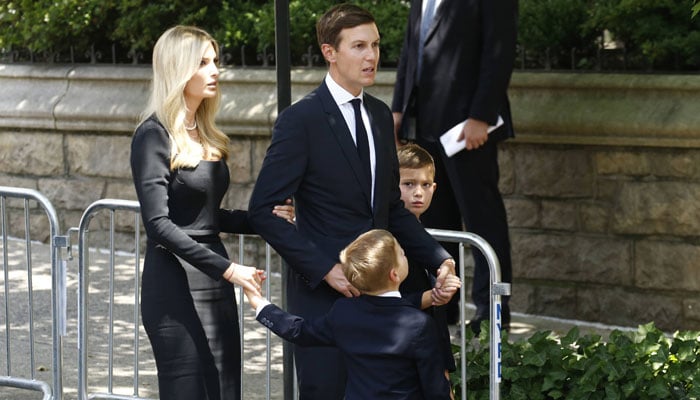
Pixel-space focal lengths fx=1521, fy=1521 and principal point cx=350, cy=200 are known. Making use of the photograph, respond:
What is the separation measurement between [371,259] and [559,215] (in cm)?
395

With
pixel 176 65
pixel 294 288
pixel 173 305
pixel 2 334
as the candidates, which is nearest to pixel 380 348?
pixel 294 288

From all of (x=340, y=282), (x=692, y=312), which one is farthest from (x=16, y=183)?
(x=340, y=282)

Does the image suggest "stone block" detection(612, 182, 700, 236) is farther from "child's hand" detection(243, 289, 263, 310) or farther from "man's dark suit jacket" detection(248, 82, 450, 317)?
"child's hand" detection(243, 289, 263, 310)

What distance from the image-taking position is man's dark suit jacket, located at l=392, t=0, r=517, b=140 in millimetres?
7656

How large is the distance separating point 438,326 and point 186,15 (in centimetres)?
547

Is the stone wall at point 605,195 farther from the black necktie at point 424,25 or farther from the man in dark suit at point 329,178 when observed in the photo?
the man in dark suit at point 329,178

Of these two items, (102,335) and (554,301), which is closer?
(102,335)

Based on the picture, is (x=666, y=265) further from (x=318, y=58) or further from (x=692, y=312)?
(x=318, y=58)

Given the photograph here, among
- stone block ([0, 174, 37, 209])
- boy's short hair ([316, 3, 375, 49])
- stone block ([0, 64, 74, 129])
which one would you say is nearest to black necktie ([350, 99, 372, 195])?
boy's short hair ([316, 3, 375, 49])

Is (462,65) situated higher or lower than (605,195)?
higher

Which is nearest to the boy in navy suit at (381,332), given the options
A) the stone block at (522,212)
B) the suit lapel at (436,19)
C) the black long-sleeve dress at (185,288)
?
the black long-sleeve dress at (185,288)

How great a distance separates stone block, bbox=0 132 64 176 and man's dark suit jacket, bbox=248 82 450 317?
5.63 metres

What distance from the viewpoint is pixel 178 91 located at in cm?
543

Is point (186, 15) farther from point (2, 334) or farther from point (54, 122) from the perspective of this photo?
point (2, 334)
